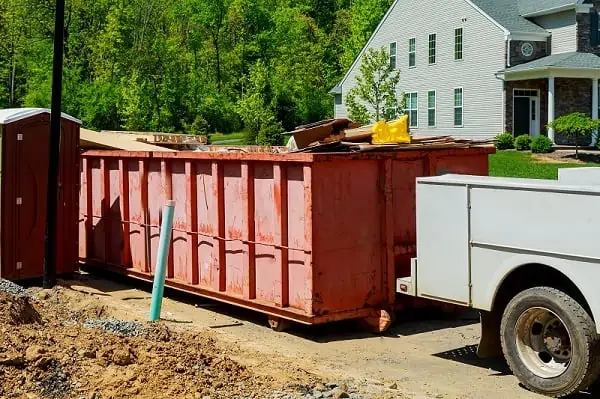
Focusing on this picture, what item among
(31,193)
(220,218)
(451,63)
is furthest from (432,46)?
(220,218)

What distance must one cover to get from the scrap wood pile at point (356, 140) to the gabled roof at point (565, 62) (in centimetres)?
2451

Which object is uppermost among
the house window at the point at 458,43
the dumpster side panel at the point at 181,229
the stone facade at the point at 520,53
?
the house window at the point at 458,43

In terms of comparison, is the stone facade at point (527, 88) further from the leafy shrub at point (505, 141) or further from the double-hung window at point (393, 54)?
the double-hung window at point (393, 54)

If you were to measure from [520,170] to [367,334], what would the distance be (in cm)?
1864

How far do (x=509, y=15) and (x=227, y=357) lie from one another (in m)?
33.7

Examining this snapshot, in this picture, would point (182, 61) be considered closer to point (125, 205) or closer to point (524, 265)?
point (125, 205)

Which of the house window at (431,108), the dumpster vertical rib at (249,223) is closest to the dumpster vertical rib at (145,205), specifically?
the dumpster vertical rib at (249,223)

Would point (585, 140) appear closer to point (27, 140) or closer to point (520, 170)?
point (520, 170)

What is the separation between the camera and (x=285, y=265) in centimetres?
971

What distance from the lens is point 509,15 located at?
38.1 m

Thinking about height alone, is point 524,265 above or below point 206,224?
below

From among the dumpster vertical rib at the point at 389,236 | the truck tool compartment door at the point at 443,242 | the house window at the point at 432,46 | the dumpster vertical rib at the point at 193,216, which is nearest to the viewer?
the truck tool compartment door at the point at 443,242

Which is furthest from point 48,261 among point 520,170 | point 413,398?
point 520,170

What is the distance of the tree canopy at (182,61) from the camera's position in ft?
161
